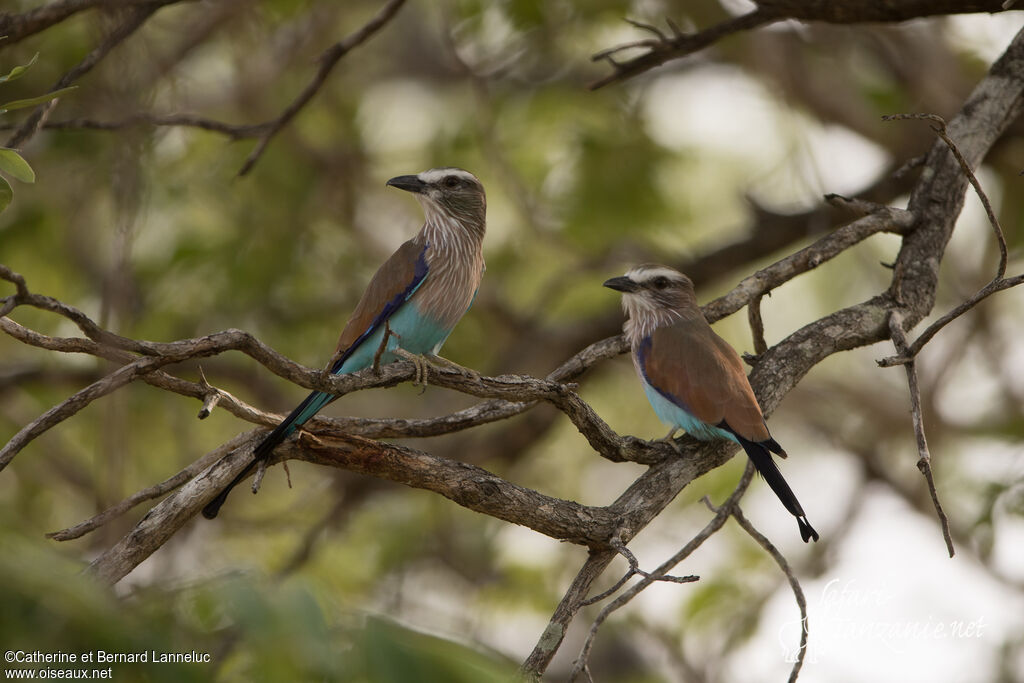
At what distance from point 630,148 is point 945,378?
280 centimetres

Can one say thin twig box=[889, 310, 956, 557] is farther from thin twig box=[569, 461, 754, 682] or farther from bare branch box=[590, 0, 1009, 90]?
bare branch box=[590, 0, 1009, 90]

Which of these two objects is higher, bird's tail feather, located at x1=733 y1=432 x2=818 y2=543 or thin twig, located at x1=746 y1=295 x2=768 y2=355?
thin twig, located at x1=746 y1=295 x2=768 y2=355

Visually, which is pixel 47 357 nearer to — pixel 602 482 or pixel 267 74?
pixel 267 74

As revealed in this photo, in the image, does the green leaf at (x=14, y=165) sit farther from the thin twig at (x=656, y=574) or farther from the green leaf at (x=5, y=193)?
the thin twig at (x=656, y=574)

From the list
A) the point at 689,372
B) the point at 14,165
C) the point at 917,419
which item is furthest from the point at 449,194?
the point at 14,165

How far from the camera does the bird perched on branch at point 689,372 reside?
3521mm

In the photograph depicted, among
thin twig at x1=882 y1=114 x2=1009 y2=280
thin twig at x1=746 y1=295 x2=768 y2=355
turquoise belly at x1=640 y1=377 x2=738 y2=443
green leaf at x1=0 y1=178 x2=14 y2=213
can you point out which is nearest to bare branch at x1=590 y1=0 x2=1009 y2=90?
thin twig at x1=882 y1=114 x2=1009 y2=280

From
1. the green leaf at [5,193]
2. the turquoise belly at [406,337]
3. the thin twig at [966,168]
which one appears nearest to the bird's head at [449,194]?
the turquoise belly at [406,337]

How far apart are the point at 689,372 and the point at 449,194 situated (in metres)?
1.64

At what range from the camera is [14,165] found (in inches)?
85.7

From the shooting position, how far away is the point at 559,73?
8.14m

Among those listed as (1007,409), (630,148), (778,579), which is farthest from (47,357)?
(1007,409)

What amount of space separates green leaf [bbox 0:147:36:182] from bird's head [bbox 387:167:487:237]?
2720 millimetres

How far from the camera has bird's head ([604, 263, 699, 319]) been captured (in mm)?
4457
